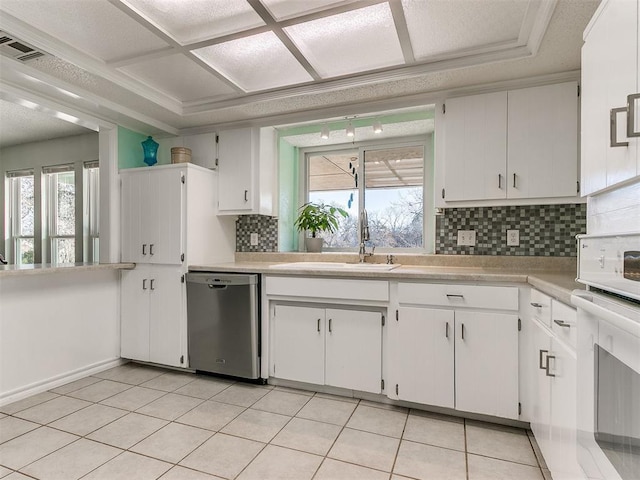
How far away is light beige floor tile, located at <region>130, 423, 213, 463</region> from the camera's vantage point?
175 cm

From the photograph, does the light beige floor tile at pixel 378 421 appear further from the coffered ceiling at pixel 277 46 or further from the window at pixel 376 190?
the coffered ceiling at pixel 277 46

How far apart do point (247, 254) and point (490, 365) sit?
2.29m

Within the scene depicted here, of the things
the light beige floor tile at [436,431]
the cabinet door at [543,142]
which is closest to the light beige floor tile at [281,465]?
the light beige floor tile at [436,431]

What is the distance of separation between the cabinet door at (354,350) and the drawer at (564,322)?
1.04m

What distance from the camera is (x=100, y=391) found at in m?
2.53

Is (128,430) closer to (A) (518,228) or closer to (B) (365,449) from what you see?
(B) (365,449)

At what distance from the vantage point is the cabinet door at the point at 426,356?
2092mm

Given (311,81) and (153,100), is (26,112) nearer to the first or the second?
(153,100)

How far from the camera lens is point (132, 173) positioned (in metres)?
3.05

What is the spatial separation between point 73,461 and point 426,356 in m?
1.97

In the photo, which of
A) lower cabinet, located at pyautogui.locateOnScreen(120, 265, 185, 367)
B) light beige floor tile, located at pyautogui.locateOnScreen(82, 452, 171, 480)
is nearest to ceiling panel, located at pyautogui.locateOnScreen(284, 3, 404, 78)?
lower cabinet, located at pyautogui.locateOnScreen(120, 265, 185, 367)

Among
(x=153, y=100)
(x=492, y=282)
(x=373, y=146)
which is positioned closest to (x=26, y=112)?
(x=153, y=100)

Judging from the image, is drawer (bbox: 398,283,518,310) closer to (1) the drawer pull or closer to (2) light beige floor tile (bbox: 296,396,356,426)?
(1) the drawer pull

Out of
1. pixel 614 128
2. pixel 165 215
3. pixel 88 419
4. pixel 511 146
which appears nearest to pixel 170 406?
pixel 88 419
